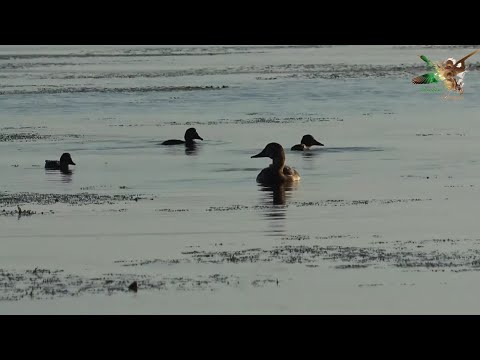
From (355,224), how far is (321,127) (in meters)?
19.0

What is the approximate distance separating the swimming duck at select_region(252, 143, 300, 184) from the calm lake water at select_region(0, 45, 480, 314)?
1.07 ft

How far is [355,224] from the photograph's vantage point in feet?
73.1

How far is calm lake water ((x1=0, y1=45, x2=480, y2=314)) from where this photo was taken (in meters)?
17.3

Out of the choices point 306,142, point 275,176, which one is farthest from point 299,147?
point 275,176

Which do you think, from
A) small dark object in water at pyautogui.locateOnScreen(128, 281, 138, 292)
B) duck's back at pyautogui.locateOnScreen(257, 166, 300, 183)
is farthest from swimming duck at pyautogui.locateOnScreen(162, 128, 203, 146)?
small dark object in water at pyautogui.locateOnScreen(128, 281, 138, 292)

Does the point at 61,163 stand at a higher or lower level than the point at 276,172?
higher

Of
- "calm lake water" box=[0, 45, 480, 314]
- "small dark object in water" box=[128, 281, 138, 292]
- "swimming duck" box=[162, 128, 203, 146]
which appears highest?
"swimming duck" box=[162, 128, 203, 146]

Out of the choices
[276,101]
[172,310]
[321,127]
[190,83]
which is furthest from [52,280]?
[190,83]

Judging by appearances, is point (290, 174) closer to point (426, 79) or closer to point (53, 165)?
point (53, 165)

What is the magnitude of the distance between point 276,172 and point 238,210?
3.51 m

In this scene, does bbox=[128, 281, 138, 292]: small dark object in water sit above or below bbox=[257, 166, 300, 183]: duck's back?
below

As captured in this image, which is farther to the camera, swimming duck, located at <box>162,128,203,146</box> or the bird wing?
swimming duck, located at <box>162,128,203,146</box>

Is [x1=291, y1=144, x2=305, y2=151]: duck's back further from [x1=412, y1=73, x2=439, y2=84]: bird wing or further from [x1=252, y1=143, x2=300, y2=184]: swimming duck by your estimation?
[x1=412, y1=73, x2=439, y2=84]: bird wing

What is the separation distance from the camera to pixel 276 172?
27188 millimetres
